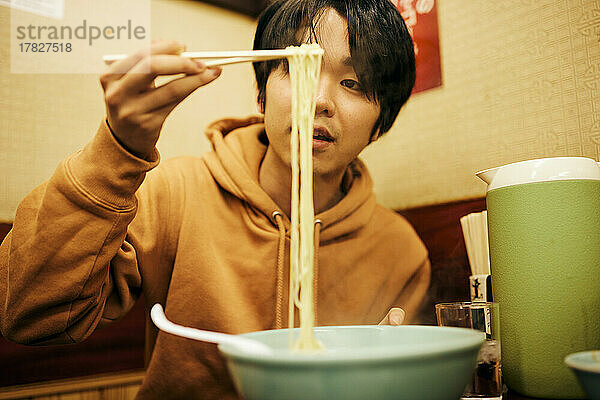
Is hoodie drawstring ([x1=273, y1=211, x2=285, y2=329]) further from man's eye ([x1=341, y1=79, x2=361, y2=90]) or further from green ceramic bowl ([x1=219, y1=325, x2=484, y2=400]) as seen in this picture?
green ceramic bowl ([x1=219, y1=325, x2=484, y2=400])

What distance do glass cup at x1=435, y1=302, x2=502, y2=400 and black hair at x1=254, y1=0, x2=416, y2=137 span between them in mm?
530

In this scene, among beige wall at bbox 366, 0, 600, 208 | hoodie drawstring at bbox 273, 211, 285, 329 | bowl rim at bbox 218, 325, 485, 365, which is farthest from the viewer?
hoodie drawstring at bbox 273, 211, 285, 329

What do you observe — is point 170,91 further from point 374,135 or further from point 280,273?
point 374,135

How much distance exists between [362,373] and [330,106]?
2.17 feet

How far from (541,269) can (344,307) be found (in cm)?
56

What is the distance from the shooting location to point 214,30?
5.39 ft

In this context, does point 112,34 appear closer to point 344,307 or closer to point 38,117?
point 38,117

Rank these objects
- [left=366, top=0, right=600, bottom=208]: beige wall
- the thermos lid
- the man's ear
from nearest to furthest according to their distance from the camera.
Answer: the thermos lid → [left=366, top=0, right=600, bottom=208]: beige wall → the man's ear

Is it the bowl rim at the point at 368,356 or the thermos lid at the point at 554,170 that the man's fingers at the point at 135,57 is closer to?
the bowl rim at the point at 368,356

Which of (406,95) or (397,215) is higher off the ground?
(406,95)

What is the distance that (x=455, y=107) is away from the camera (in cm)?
125

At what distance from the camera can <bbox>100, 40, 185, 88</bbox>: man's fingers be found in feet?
2.16

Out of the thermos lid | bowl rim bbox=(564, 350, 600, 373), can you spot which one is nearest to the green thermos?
the thermos lid

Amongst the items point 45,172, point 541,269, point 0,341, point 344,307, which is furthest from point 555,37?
point 0,341
